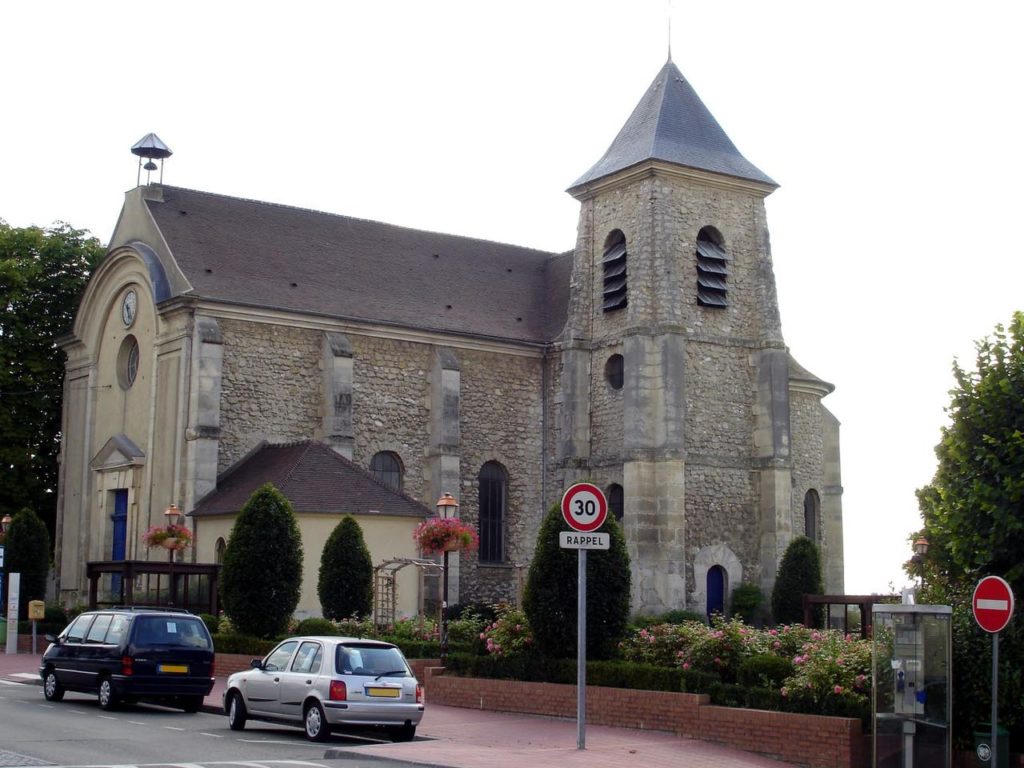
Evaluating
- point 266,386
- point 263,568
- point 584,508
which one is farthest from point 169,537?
point 584,508

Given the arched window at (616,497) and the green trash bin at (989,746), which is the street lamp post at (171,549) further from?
the green trash bin at (989,746)

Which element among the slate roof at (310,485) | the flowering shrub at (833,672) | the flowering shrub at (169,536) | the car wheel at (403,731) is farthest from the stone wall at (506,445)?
the flowering shrub at (833,672)

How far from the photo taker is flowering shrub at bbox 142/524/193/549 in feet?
115

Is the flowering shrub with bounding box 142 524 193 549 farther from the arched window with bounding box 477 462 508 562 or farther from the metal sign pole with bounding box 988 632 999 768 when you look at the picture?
the metal sign pole with bounding box 988 632 999 768

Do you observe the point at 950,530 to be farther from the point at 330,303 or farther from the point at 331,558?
the point at 330,303

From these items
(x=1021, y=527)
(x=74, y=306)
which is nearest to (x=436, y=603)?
(x=74, y=306)

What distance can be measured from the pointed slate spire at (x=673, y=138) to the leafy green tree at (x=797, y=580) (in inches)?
435

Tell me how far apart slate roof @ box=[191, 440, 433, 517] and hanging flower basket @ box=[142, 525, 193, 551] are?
1017 millimetres

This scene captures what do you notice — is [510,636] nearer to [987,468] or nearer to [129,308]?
[987,468]

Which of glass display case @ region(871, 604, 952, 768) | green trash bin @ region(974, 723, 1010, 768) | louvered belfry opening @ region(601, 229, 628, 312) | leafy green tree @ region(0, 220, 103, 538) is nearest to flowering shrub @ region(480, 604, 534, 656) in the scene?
glass display case @ region(871, 604, 952, 768)

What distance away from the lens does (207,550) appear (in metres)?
36.4

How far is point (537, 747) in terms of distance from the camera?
1803cm

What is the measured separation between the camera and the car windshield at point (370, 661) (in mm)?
18983

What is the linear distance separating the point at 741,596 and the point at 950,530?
21.6 metres
